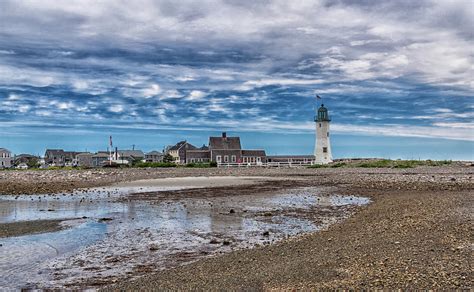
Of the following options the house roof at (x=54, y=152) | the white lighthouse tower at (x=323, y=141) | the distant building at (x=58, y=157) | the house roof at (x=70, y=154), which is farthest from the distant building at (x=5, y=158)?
the white lighthouse tower at (x=323, y=141)

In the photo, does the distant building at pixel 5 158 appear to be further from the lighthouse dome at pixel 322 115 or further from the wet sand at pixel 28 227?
the wet sand at pixel 28 227

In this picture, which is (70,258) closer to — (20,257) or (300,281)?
(20,257)

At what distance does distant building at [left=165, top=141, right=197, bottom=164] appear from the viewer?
111 meters

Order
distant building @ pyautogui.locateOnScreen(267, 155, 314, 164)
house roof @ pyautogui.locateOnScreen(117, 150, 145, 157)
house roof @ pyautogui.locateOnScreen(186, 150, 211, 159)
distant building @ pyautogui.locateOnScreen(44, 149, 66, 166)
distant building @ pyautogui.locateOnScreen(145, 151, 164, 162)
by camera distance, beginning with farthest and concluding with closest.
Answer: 1. distant building @ pyautogui.locateOnScreen(44, 149, 66, 166)
2. distant building @ pyautogui.locateOnScreen(145, 151, 164, 162)
3. house roof @ pyautogui.locateOnScreen(117, 150, 145, 157)
4. distant building @ pyautogui.locateOnScreen(267, 155, 314, 164)
5. house roof @ pyautogui.locateOnScreen(186, 150, 211, 159)

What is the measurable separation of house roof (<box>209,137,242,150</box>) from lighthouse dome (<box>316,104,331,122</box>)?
68.7ft

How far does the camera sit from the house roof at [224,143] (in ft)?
328

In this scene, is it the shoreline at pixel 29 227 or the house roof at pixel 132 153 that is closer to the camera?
the shoreline at pixel 29 227

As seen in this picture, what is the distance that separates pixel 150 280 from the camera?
9.39m

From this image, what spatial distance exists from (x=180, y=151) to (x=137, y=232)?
Result: 96.9 meters

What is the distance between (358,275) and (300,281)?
109 cm

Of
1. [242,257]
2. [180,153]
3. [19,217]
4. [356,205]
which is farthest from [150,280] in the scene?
[180,153]

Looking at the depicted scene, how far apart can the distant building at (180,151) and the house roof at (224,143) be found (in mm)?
9819

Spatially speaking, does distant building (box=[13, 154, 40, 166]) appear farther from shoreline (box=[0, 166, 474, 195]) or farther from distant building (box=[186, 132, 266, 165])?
shoreline (box=[0, 166, 474, 195])

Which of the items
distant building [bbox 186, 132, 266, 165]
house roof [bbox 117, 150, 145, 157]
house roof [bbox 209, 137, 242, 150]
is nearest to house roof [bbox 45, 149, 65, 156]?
house roof [bbox 117, 150, 145, 157]
